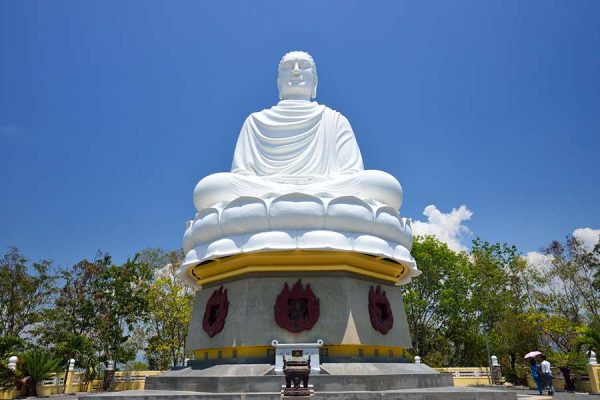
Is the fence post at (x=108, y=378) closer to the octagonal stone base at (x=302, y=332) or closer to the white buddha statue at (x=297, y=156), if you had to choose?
the octagonal stone base at (x=302, y=332)

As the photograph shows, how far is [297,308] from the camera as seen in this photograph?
1084cm

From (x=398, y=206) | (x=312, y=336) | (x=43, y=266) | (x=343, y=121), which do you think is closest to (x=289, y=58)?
(x=343, y=121)

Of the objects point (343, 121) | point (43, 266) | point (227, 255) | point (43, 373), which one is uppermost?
point (343, 121)

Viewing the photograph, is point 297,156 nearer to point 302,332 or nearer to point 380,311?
point 380,311

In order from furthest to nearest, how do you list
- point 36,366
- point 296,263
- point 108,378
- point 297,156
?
point 108,378
point 36,366
point 297,156
point 296,263

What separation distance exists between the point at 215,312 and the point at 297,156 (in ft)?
16.5

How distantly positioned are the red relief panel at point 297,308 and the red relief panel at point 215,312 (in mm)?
1386

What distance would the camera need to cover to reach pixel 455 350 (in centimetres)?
3062

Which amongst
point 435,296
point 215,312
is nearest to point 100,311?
point 215,312

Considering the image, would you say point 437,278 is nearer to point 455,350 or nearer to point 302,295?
point 455,350

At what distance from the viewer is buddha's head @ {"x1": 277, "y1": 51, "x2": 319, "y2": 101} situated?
52.5 feet

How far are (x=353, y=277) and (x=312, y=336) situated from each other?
173cm

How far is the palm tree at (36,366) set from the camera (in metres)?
15.7

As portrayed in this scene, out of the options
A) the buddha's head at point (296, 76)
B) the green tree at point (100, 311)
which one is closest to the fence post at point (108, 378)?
the green tree at point (100, 311)
